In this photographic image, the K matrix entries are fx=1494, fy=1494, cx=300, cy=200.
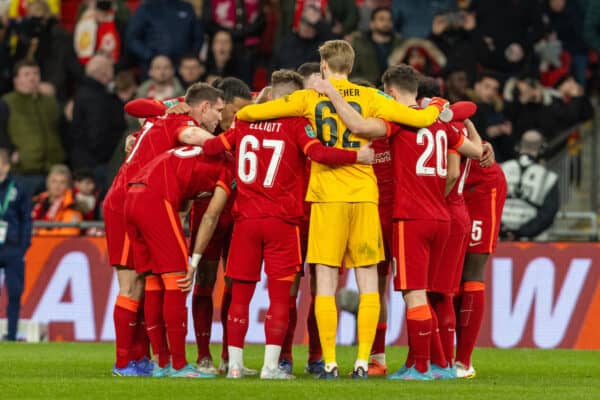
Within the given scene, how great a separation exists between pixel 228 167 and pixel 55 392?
250 cm

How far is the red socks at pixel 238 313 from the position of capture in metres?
11.8

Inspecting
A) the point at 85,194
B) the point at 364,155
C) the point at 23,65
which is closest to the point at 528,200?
the point at 85,194

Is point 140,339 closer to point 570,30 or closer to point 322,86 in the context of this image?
point 322,86

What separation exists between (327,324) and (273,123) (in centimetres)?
165

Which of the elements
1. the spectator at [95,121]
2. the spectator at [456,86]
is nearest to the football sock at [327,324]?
the spectator at [456,86]

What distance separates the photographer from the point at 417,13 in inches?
918

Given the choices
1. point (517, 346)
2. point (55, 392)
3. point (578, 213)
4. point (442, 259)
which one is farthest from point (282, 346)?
point (578, 213)

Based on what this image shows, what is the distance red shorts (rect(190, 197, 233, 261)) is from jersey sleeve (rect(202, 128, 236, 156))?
0.77m

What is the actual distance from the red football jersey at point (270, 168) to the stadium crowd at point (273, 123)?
Result: 0.03 meters

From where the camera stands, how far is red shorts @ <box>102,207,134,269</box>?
12.4 m

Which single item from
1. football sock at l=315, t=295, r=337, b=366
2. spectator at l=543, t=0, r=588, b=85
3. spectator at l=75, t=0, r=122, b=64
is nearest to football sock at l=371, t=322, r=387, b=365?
football sock at l=315, t=295, r=337, b=366

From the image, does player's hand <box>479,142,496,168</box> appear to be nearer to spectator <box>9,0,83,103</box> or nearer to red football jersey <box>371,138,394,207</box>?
red football jersey <box>371,138,394,207</box>

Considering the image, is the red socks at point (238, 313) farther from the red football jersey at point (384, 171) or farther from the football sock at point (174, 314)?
the red football jersey at point (384, 171)

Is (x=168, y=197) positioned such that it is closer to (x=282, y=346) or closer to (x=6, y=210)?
(x=282, y=346)
